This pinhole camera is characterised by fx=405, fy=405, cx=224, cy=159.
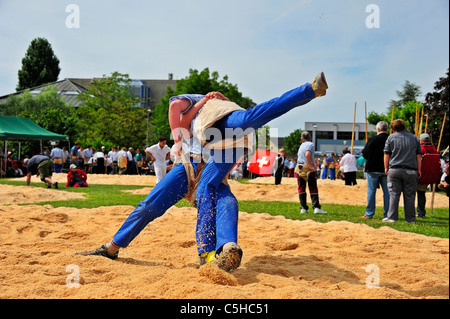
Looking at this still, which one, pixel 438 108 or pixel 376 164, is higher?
pixel 438 108

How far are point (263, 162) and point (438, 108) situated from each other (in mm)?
22003

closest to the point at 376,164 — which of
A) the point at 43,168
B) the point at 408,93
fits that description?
the point at 43,168

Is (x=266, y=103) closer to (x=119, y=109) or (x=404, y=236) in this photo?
(x=404, y=236)

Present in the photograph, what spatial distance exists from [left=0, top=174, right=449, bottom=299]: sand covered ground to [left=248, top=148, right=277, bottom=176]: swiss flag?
16.1 metres

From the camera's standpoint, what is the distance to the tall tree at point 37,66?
209ft

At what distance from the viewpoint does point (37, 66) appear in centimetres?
6450

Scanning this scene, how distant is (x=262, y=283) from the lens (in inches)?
122

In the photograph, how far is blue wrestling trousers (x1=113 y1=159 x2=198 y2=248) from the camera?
370cm

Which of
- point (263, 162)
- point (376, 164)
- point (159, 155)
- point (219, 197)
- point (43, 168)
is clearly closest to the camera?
point (219, 197)

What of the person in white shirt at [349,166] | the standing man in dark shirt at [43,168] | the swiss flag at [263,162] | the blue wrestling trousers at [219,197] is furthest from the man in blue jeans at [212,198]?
the swiss flag at [263,162]

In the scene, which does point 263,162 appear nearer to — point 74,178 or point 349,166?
point 349,166

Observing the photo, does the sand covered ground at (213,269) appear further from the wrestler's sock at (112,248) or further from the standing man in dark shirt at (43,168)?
the standing man in dark shirt at (43,168)
